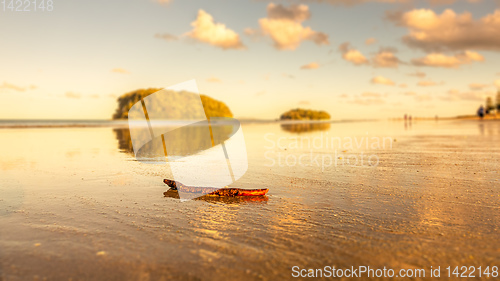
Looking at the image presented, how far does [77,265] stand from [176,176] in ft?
28.8

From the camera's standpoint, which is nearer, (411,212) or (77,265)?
(77,265)

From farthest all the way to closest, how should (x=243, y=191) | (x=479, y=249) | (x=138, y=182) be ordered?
(x=138, y=182)
(x=243, y=191)
(x=479, y=249)

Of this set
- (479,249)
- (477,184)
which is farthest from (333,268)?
(477,184)

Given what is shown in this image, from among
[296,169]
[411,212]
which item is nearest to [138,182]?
[296,169]

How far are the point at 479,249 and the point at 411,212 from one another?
2361 mm

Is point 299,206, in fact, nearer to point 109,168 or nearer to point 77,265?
point 77,265

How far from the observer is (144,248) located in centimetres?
632

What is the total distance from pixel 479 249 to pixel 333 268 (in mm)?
3378

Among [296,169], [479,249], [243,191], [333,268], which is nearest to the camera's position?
[333,268]

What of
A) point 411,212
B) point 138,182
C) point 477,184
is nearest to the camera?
point 411,212

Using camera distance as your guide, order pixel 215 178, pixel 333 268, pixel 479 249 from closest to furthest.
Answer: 1. pixel 333 268
2. pixel 479 249
3. pixel 215 178

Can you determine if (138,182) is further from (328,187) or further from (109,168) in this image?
(328,187)

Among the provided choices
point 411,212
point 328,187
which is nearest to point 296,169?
point 328,187

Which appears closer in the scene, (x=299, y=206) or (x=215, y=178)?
(x=299, y=206)
